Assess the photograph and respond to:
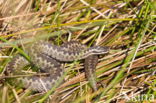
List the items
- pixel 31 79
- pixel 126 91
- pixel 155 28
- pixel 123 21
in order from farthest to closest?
pixel 123 21
pixel 155 28
pixel 31 79
pixel 126 91

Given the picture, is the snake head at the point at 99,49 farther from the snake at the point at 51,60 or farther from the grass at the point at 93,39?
the grass at the point at 93,39

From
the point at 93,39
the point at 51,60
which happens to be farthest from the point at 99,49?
the point at 51,60

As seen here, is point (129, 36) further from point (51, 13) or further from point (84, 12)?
point (51, 13)

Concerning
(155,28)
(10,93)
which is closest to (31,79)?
(10,93)

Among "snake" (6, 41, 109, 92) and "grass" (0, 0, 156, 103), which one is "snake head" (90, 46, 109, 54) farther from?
"grass" (0, 0, 156, 103)

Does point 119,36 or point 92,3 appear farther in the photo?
point 92,3

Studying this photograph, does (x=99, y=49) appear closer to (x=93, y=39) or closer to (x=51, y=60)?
(x=93, y=39)

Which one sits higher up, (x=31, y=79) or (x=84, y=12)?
(x=84, y=12)
